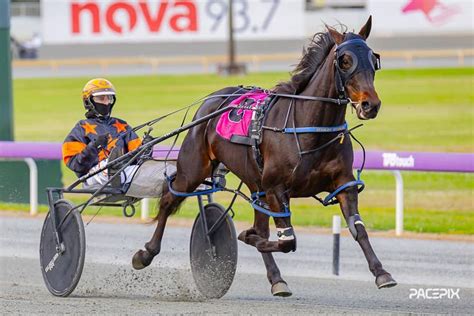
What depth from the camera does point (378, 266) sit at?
23.6 feet

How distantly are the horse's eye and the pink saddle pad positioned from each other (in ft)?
2.73

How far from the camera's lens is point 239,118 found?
8.13m

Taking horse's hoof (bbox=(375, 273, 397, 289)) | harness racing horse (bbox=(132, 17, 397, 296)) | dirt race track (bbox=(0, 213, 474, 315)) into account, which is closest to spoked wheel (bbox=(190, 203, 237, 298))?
dirt race track (bbox=(0, 213, 474, 315))

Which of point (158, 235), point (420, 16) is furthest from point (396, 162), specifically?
point (420, 16)

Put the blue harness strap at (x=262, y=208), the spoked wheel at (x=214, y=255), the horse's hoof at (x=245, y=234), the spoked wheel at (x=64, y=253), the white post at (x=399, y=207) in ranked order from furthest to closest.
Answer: the white post at (x=399, y=207), the spoked wheel at (x=214, y=255), the spoked wheel at (x=64, y=253), the horse's hoof at (x=245, y=234), the blue harness strap at (x=262, y=208)

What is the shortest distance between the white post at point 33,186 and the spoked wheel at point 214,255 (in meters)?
5.14

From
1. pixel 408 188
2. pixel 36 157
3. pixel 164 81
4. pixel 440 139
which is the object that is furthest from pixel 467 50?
A: pixel 36 157

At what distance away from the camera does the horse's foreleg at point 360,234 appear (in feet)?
23.2

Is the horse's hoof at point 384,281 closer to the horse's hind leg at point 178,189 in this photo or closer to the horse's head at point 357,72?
the horse's head at point 357,72

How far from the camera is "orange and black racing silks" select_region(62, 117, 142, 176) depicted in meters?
8.70

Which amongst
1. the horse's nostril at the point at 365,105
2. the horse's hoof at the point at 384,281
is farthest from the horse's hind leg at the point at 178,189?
the horse's hoof at the point at 384,281

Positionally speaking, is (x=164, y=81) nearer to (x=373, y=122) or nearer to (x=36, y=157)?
(x=373, y=122)

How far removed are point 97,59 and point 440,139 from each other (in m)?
24.8

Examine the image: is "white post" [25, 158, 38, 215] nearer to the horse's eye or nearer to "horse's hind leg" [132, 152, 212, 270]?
"horse's hind leg" [132, 152, 212, 270]
